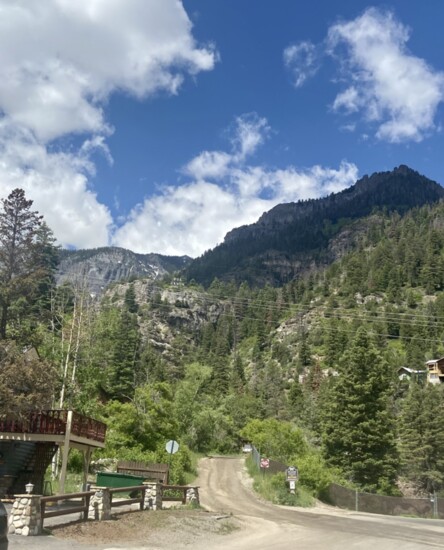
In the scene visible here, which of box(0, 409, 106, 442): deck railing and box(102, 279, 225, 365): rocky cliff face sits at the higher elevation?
box(102, 279, 225, 365): rocky cliff face

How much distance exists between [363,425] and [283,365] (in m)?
83.7

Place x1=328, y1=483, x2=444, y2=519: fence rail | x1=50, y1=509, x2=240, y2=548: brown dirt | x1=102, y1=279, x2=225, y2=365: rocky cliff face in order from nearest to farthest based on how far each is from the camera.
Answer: x1=50, y1=509, x2=240, y2=548: brown dirt
x1=328, y1=483, x2=444, y2=519: fence rail
x1=102, y1=279, x2=225, y2=365: rocky cliff face

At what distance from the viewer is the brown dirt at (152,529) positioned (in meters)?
12.9

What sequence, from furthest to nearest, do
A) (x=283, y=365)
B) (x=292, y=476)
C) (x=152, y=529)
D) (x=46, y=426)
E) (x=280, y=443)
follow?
(x=283, y=365) < (x=280, y=443) < (x=292, y=476) < (x=46, y=426) < (x=152, y=529)

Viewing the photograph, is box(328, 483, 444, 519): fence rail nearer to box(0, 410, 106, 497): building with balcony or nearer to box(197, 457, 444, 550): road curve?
box(197, 457, 444, 550): road curve

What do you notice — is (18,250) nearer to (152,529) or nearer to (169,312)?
(152,529)

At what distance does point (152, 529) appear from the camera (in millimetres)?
14859

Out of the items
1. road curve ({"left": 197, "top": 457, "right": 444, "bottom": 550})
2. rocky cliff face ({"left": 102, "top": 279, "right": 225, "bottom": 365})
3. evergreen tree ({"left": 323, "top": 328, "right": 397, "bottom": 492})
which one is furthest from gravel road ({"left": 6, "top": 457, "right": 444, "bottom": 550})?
rocky cliff face ({"left": 102, "top": 279, "right": 225, "bottom": 365})

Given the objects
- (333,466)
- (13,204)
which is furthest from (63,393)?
(333,466)

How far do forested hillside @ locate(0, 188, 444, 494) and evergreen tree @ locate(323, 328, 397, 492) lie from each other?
109 millimetres

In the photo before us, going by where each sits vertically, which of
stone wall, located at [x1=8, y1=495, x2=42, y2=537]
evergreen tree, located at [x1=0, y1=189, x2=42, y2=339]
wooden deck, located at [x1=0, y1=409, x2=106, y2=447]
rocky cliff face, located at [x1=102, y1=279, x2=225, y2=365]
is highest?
rocky cliff face, located at [x1=102, y1=279, x2=225, y2=365]

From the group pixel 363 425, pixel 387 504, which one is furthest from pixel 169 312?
pixel 387 504

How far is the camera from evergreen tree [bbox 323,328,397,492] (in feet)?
136

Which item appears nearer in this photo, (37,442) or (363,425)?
(37,442)
